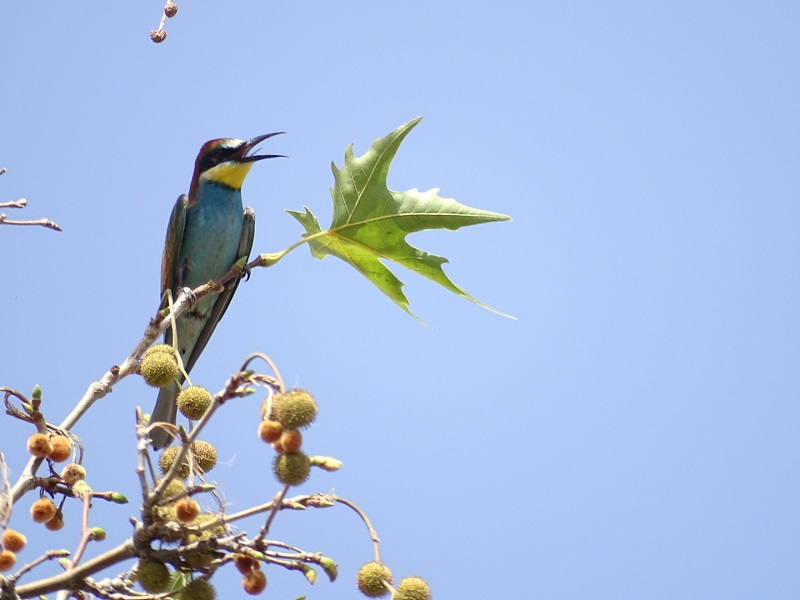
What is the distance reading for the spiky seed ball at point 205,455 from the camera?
8.84 ft

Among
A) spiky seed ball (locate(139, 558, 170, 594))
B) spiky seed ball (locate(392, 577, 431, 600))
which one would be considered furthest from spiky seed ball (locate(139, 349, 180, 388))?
spiky seed ball (locate(392, 577, 431, 600))

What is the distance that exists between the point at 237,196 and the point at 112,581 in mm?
4903

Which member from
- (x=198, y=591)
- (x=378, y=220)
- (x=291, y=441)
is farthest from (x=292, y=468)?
(x=378, y=220)

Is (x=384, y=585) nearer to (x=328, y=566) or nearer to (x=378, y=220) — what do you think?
(x=328, y=566)

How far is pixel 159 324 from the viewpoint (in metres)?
3.15

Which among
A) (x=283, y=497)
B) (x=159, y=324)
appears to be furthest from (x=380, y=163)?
(x=283, y=497)

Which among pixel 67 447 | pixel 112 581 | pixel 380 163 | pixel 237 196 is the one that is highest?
pixel 380 163

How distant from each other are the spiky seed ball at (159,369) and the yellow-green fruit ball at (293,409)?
826 mm

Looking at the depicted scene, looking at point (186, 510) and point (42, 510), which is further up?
point (186, 510)

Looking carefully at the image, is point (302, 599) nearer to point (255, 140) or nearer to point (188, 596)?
point (188, 596)

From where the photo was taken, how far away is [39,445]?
2512 millimetres

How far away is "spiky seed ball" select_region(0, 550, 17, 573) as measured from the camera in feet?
7.24

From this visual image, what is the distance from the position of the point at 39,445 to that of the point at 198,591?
0.65m

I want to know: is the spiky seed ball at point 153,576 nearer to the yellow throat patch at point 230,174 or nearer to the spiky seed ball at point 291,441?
the spiky seed ball at point 291,441
